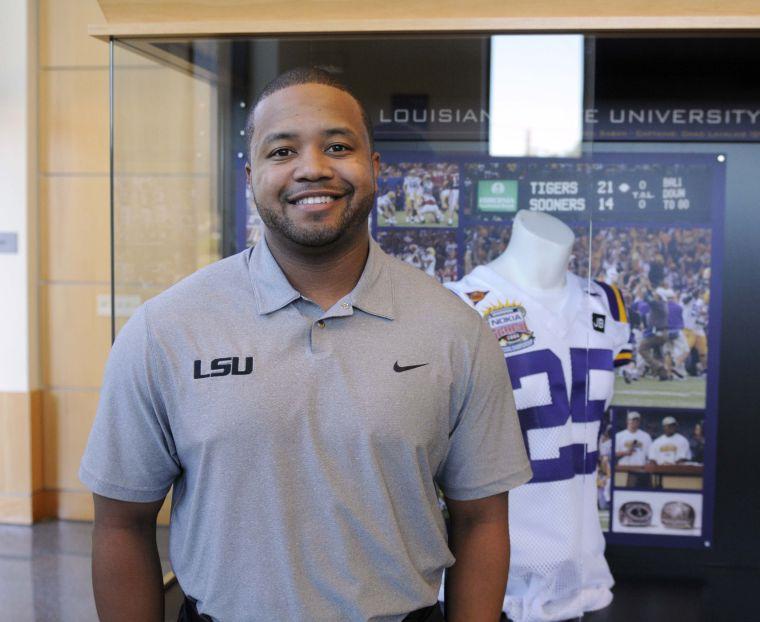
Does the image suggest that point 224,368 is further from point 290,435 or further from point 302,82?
point 302,82

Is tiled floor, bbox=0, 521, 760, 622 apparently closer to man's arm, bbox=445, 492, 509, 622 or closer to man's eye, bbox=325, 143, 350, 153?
man's arm, bbox=445, 492, 509, 622

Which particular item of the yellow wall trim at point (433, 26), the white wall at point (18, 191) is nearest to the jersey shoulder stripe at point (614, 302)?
the yellow wall trim at point (433, 26)

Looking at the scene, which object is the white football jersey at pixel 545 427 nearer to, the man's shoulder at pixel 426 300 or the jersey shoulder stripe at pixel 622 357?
the jersey shoulder stripe at pixel 622 357

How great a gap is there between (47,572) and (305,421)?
3049 millimetres

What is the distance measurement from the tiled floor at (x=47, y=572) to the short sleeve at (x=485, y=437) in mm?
1590

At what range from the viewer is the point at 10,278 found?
4430 mm

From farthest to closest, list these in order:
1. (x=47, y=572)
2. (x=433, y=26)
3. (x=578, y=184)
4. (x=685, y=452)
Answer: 1. (x=47, y=572)
2. (x=685, y=452)
3. (x=578, y=184)
4. (x=433, y=26)

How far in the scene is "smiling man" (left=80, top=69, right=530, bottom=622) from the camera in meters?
1.28

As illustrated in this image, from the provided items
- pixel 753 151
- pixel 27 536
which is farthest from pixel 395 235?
pixel 27 536

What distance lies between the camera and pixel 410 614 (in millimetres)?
1363

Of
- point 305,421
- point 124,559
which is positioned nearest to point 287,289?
point 305,421

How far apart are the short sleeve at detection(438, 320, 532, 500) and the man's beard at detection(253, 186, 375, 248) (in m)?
0.27

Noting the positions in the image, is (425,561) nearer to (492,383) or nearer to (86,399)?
(492,383)

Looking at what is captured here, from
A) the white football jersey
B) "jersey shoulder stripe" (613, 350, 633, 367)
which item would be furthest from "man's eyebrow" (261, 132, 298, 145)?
"jersey shoulder stripe" (613, 350, 633, 367)
